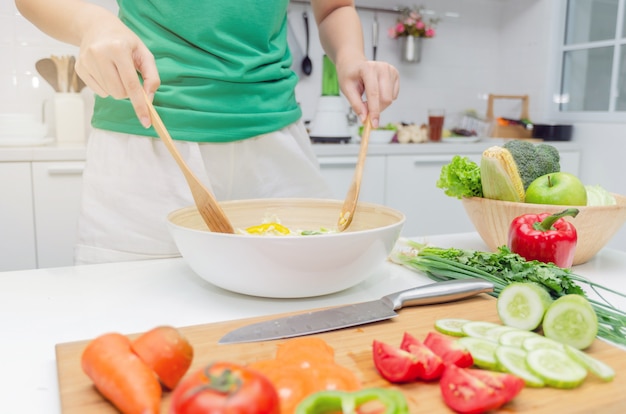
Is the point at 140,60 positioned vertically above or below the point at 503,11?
below

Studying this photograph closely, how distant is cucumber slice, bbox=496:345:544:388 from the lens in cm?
55

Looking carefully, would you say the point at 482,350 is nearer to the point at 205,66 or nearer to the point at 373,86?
the point at 373,86

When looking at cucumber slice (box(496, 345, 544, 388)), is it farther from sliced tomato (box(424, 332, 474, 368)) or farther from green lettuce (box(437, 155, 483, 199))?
green lettuce (box(437, 155, 483, 199))

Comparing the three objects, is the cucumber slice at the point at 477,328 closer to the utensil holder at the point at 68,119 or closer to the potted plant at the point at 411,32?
the utensil holder at the point at 68,119

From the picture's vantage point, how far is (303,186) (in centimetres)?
125

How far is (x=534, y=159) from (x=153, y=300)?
741mm

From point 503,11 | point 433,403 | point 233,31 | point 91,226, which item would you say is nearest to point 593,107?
point 503,11

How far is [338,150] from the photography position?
100 inches

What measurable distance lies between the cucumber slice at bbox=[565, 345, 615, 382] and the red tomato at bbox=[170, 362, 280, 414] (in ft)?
1.10

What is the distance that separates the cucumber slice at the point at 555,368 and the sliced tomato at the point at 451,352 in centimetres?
6

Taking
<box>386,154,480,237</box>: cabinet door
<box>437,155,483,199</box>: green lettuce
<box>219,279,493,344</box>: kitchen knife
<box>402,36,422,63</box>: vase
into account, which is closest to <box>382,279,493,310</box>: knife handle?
<box>219,279,493,344</box>: kitchen knife

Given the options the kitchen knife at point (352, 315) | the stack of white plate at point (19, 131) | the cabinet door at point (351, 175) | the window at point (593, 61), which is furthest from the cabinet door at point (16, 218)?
the window at point (593, 61)

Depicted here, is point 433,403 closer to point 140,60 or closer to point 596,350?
point 596,350

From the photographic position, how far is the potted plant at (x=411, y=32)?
3.15 m
